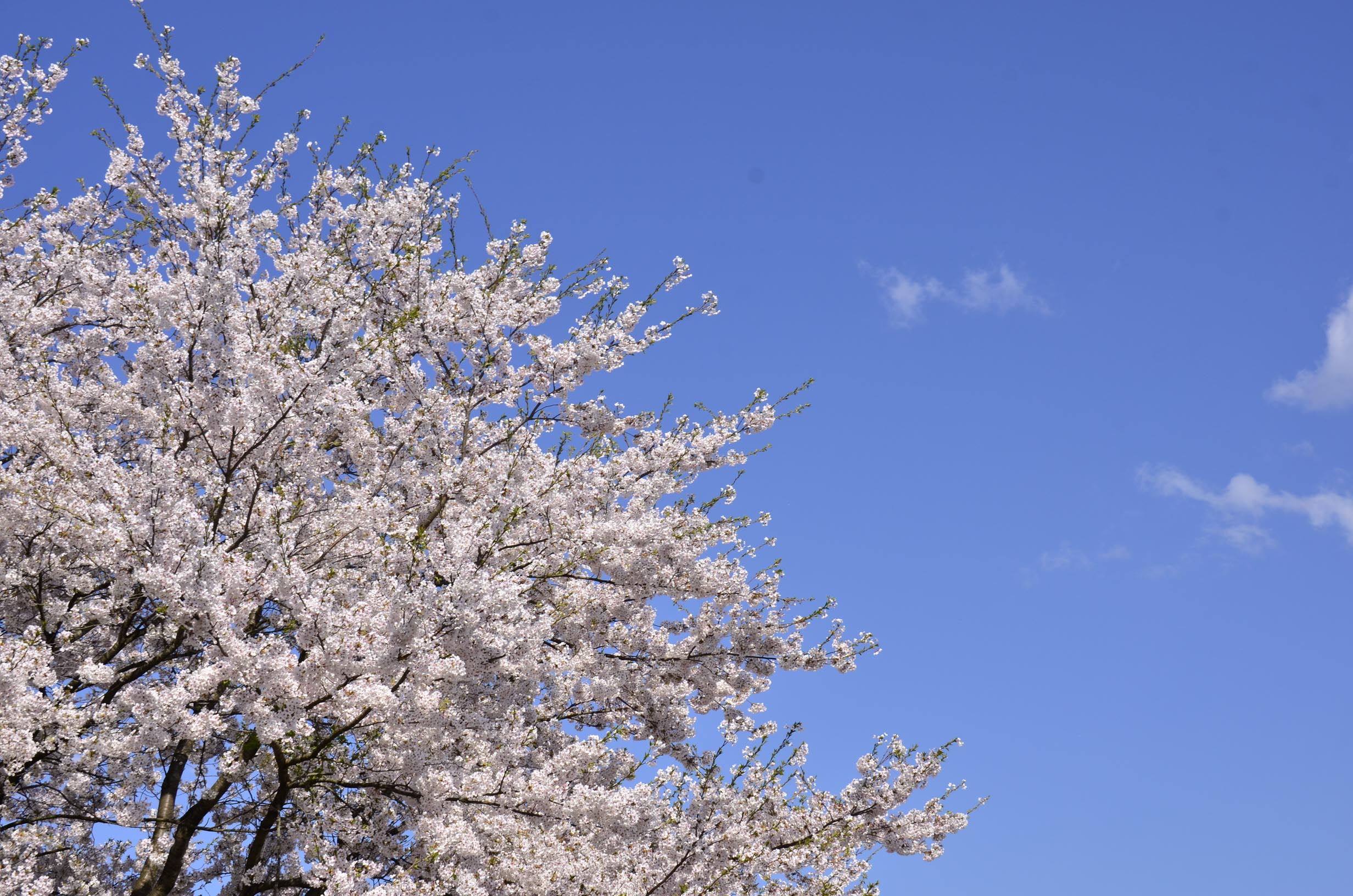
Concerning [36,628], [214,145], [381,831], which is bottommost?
[381,831]

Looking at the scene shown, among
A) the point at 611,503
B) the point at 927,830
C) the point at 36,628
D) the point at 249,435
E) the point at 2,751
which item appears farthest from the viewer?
the point at 927,830

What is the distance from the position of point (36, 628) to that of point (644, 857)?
5.93 metres

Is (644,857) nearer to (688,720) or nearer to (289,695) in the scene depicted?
(688,720)

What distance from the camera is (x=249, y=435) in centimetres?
827

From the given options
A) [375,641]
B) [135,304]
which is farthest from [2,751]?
[135,304]

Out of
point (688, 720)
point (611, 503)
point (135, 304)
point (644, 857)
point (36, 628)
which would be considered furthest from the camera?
point (688, 720)

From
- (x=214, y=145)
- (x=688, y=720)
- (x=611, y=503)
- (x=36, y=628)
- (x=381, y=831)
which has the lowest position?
(x=381, y=831)

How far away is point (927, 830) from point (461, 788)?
748 centimetres

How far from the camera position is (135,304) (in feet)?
29.2

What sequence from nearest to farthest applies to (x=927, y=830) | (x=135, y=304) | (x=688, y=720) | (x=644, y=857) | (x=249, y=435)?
(x=249, y=435)
(x=135, y=304)
(x=644, y=857)
(x=688, y=720)
(x=927, y=830)

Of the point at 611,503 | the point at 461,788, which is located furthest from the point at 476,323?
the point at 461,788

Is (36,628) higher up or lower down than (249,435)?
lower down

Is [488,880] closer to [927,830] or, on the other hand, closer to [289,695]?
[289,695]

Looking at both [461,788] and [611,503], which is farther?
[611,503]
